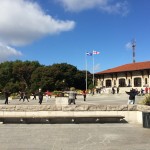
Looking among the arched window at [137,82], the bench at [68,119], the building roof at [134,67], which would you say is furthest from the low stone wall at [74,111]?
the arched window at [137,82]

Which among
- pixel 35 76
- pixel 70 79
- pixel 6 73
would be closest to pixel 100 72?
pixel 70 79

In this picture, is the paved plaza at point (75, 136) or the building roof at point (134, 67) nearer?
the paved plaza at point (75, 136)

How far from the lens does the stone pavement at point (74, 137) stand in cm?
987

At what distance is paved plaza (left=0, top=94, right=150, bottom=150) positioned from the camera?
987cm

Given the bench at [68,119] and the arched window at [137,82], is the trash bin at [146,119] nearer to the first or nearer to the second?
the bench at [68,119]

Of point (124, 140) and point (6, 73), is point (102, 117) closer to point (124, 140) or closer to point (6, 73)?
point (124, 140)

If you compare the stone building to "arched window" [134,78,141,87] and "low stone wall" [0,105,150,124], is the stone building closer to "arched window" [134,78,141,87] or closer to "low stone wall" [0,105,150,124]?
"arched window" [134,78,141,87]

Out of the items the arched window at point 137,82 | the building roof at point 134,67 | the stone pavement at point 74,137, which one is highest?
the building roof at point 134,67

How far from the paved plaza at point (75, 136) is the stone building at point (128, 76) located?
61.1m

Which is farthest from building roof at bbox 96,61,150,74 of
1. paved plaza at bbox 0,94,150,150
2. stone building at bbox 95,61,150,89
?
paved plaza at bbox 0,94,150,150

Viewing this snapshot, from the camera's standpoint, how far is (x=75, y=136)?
1184 centimetres

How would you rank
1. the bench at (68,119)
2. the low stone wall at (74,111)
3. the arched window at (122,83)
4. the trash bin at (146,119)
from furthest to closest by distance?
the arched window at (122,83), the low stone wall at (74,111), the bench at (68,119), the trash bin at (146,119)

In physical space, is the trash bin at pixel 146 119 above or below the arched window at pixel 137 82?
below

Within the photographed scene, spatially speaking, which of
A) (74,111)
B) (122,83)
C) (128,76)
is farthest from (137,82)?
(74,111)
